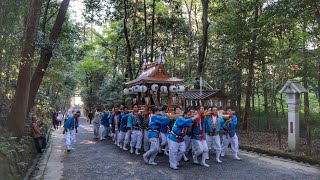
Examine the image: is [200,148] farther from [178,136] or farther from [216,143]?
[216,143]

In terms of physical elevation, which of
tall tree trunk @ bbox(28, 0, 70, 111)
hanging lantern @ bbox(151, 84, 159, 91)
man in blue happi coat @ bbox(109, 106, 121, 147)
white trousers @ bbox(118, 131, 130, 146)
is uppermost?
tall tree trunk @ bbox(28, 0, 70, 111)

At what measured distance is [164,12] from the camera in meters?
22.2

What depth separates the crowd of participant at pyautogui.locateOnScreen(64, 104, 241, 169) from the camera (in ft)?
27.0

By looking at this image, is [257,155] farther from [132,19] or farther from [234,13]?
[132,19]

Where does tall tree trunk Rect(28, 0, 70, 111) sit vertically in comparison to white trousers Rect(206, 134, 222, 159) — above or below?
above

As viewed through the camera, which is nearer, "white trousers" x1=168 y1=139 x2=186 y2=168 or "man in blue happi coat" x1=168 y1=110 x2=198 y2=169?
"man in blue happi coat" x1=168 y1=110 x2=198 y2=169

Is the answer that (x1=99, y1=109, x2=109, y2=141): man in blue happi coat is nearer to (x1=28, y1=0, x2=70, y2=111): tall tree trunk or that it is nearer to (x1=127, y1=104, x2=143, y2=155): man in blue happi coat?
(x1=28, y1=0, x2=70, y2=111): tall tree trunk

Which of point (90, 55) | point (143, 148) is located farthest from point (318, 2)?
point (90, 55)

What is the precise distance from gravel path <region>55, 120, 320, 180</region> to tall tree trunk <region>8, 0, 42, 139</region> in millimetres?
1992

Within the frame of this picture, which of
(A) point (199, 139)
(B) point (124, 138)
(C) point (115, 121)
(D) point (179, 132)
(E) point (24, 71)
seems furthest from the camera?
(C) point (115, 121)

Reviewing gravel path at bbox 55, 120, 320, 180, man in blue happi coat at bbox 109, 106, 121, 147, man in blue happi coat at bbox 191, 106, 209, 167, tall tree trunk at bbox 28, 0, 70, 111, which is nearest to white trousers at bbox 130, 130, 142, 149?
gravel path at bbox 55, 120, 320, 180

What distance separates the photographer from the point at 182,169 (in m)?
8.13

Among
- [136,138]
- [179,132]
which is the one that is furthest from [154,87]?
[179,132]

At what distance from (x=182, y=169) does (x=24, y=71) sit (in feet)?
18.7
